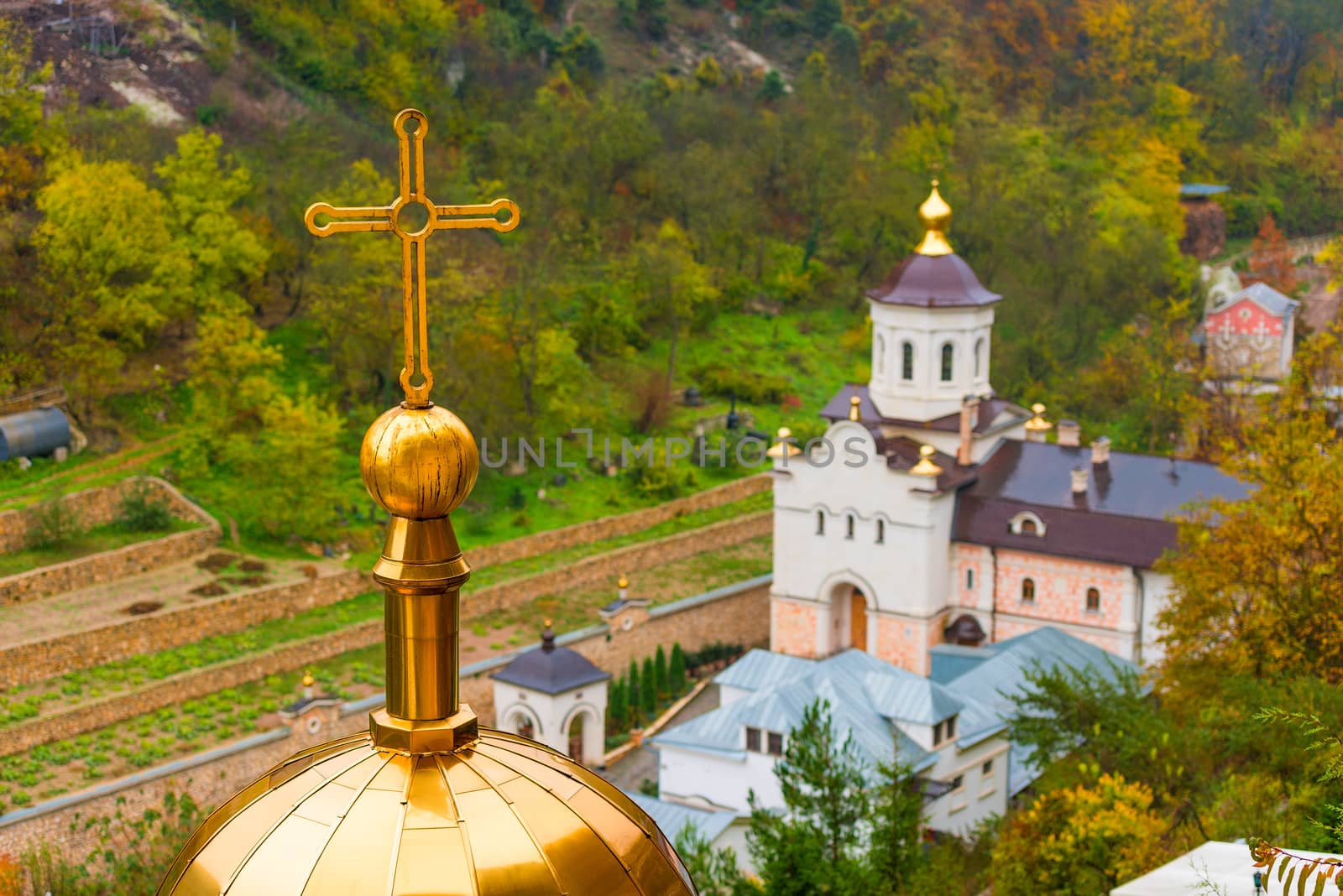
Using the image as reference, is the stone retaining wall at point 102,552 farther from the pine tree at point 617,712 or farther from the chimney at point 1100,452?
the chimney at point 1100,452

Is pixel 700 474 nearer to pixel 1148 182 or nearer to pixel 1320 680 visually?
pixel 1320 680

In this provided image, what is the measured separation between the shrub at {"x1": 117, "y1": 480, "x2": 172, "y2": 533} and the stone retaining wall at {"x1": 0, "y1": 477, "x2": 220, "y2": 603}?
22 centimetres

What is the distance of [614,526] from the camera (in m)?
33.2

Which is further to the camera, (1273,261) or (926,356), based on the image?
(1273,261)

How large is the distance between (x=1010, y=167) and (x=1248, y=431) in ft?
99.5

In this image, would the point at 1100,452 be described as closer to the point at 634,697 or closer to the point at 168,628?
the point at 634,697

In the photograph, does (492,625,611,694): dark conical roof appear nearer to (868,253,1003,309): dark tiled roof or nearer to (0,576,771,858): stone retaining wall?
(0,576,771,858): stone retaining wall

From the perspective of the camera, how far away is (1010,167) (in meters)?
52.1

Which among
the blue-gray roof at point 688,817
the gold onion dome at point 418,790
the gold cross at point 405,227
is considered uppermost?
the gold cross at point 405,227

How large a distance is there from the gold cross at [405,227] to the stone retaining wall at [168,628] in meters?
20.7

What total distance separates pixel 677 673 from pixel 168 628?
739cm

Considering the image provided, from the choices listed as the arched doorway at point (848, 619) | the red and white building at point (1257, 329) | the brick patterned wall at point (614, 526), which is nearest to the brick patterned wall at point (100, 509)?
the brick patterned wall at point (614, 526)

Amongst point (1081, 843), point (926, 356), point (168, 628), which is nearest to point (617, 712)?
point (168, 628)

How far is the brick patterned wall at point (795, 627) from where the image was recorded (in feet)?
94.8
